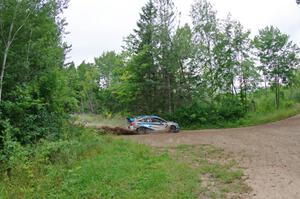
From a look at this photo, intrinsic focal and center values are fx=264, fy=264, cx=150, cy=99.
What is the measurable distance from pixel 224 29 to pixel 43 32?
1681 cm

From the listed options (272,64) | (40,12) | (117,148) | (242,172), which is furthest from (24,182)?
(272,64)

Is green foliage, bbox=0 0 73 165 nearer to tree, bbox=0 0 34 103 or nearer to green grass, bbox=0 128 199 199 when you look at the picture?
tree, bbox=0 0 34 103

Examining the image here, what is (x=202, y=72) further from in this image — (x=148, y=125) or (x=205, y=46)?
(x=148, y=125)

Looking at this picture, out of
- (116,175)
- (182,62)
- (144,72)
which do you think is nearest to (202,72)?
(182,62)

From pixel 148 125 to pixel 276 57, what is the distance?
1390cm

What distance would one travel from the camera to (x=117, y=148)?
8.56 meters

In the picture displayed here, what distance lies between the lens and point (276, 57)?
22.8m

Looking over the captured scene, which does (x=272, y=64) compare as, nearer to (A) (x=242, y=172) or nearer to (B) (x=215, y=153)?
(B) (x=215, y=153)

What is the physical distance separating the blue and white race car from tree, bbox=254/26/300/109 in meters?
11.6

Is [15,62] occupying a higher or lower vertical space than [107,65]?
lower

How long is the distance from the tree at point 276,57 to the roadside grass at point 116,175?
17.9 m

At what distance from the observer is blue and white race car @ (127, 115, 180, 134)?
1596cm

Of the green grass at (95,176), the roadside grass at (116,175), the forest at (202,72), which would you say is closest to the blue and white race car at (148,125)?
the forest at (202,72)

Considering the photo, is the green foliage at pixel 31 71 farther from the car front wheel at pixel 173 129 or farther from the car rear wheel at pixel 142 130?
the car front wheel at pixel 173 129
